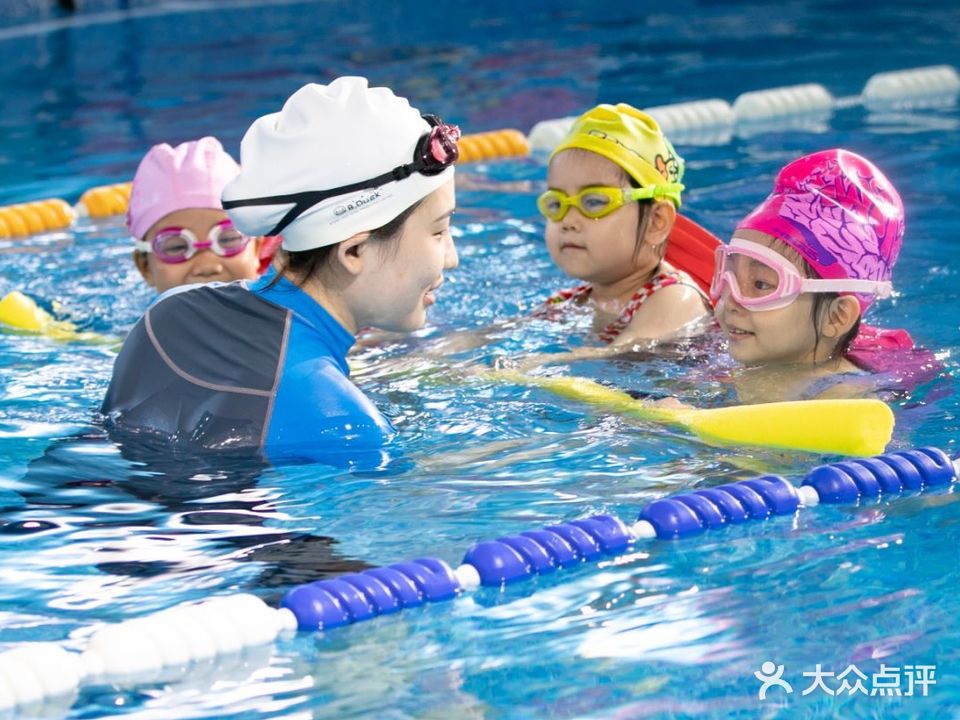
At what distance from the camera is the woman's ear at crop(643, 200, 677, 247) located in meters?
5.11

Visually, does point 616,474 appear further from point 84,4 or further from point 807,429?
point 84,4

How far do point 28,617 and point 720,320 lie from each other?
2.14 metres

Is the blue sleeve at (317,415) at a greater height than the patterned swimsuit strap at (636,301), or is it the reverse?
the blue sleeve at (317,415)

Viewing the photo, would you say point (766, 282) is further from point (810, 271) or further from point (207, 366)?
point (207, 366)

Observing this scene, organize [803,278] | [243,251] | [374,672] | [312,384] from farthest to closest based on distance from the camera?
[243,251]
[803,278]
[312,384]
[374,672]

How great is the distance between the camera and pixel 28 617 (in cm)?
299

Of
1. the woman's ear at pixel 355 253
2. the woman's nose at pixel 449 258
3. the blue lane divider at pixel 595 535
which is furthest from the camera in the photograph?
the woman's nose at pixel 449 258

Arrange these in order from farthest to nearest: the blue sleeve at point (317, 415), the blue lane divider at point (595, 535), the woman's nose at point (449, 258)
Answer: the woman's nose at point (449, 258) → the blue sleeve at point (317, 415) → the blue lane divider at point (595, 535)

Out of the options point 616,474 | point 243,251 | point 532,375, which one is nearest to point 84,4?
point 243,251

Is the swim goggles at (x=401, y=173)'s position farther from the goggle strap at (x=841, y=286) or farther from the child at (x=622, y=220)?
the child at (x=622, y=220)

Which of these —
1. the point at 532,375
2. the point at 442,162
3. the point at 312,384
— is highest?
the point at 442,162

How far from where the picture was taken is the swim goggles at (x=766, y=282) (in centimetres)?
414

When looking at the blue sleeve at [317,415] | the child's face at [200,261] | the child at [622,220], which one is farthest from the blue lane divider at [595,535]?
the child's face at [200,261]

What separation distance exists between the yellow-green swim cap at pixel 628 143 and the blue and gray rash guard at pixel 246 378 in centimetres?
171
